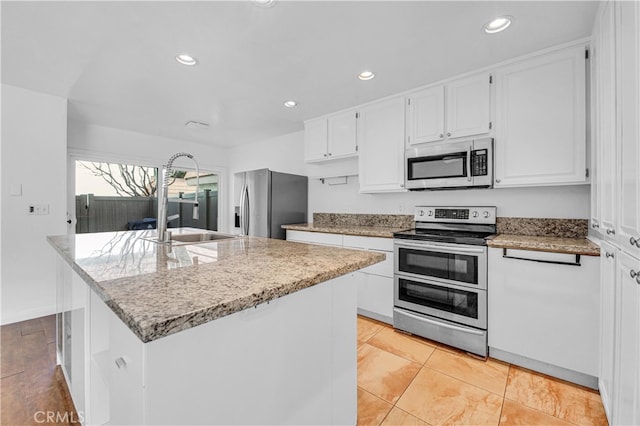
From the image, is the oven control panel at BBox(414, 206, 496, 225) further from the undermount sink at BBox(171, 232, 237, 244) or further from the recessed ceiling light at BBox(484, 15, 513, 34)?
the undermount sink at BBox(171, 232, 237, 244)

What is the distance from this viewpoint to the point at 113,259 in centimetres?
116

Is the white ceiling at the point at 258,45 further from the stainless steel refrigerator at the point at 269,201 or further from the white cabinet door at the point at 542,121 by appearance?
the stainless steel refrigerator at the point at 269,201

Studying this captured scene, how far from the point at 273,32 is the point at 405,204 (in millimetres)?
2136

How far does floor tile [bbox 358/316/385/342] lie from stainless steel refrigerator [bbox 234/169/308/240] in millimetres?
1584

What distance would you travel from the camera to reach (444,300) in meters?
2.28

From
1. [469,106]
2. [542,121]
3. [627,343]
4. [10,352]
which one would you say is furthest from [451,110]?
[10,352]

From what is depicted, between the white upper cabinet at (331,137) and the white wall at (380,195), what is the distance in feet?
0.86

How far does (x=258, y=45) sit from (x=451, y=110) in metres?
1.73

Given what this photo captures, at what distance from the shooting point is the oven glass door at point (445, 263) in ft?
6.86

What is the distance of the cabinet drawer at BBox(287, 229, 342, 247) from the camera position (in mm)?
3057

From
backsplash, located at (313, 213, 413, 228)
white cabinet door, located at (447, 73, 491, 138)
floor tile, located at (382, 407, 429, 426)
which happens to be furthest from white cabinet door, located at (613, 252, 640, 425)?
backsplash, located at (313, 213, 413, 228)

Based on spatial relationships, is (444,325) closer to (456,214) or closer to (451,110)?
(456,214)

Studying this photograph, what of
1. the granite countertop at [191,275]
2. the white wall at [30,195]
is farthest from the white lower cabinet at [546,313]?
the white wall at [30,195]

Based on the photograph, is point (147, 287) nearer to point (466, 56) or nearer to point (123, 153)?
point (466, 56)
